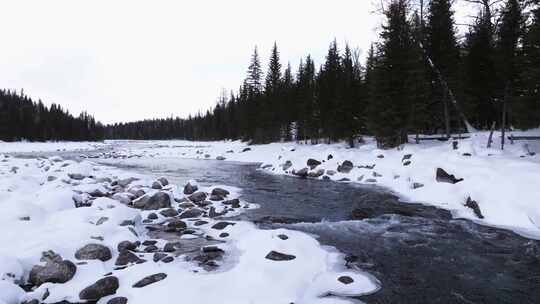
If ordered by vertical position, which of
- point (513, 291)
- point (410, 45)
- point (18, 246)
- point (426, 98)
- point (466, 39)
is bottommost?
point (513, 291)

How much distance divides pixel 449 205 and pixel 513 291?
6727 millimetres

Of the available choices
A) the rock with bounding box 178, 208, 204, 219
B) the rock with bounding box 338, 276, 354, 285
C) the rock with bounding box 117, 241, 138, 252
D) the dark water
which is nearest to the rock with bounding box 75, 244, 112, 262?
the rock with bounding box 117, 241, 138, 252

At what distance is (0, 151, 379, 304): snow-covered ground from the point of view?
531 centimetres

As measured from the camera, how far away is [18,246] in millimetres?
6578

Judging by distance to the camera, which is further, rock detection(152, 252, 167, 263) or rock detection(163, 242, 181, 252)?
rock detection(163, 242, 181, 252)

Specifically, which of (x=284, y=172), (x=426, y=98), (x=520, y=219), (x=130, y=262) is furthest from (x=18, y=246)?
(x=426, y=98)

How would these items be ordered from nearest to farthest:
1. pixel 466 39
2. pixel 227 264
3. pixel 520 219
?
1. pixel 227 264
2. pixel 520 219
3. pixel 466 39

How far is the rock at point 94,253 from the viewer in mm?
6539

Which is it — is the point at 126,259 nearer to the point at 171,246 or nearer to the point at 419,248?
the point at 171,246

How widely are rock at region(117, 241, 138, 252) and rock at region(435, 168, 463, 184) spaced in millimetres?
12094

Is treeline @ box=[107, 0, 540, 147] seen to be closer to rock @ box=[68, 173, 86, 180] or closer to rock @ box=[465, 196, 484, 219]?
rock @ box=[465, 196, 484, 219]

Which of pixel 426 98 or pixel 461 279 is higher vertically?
pixel 426 98

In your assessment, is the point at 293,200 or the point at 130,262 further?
the point at 293,200

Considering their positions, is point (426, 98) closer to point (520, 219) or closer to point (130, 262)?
point (520, 219)
